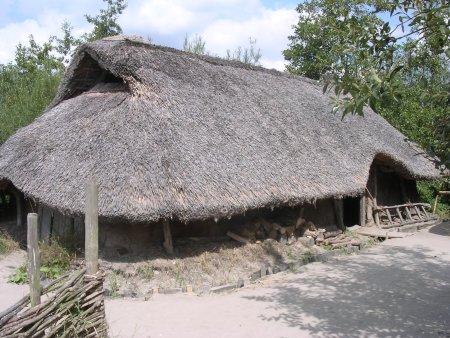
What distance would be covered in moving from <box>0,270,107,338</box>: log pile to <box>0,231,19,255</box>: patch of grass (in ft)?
20.7

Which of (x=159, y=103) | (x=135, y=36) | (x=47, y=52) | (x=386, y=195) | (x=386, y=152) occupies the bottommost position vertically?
(x=386, y=195)

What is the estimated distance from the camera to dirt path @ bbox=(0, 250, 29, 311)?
23.6ft

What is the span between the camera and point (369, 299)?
24.3 feet

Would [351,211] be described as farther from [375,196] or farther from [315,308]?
[315,308]

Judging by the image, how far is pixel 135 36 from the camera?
12344 mm

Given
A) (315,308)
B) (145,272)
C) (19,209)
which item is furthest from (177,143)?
(19,209)

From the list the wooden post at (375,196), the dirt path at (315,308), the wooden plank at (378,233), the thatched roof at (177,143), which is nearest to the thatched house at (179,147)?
the thatched roof at (177,143)

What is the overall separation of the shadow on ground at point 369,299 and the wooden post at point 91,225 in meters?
2.86

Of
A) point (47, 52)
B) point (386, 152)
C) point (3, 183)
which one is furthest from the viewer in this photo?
point (47, 52)

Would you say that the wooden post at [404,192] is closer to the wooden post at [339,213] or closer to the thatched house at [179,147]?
the thatched house at [179,147]

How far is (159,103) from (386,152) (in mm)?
6729

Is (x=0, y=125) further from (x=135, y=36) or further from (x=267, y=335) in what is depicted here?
(x=267, y=335)

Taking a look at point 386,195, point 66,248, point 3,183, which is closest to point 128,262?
point 66,248

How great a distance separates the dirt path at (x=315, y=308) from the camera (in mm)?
6000
